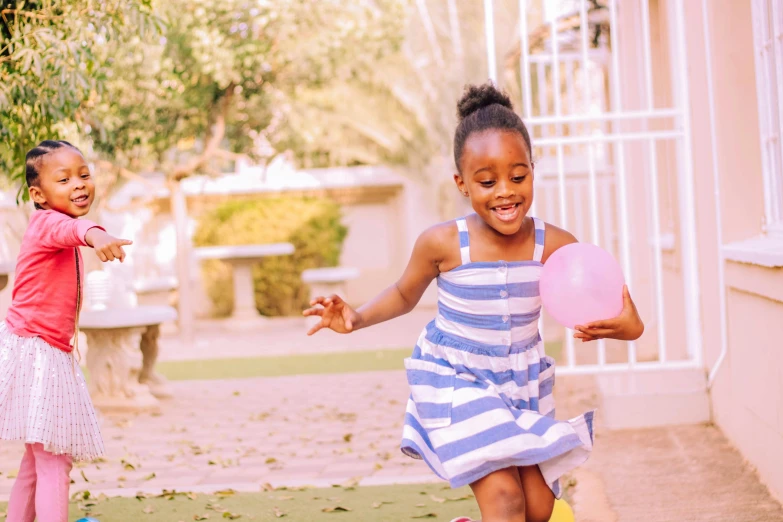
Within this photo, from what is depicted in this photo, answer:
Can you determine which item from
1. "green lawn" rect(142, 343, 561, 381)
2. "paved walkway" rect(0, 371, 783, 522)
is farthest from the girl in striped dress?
"green lawn" rect(142, 343, 561, 381)

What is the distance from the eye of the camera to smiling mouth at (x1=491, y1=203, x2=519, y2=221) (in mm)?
2924

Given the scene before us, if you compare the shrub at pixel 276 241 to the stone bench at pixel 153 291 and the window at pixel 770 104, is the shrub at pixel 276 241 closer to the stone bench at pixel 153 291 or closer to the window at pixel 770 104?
the stone bench at pixel 153 291

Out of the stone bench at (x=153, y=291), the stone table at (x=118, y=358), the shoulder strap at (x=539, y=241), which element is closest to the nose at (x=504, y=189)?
the shoulder strap at (x=539, y=241)

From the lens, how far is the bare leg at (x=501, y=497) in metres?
2.83

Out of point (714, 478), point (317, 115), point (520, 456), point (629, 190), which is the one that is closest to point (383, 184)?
point (317, 115)

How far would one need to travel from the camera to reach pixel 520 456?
2857 mm

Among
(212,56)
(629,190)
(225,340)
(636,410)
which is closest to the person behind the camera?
(636,410)

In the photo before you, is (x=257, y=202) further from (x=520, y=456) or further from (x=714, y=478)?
(x=520, y=456)

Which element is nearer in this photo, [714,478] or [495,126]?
[495,126]

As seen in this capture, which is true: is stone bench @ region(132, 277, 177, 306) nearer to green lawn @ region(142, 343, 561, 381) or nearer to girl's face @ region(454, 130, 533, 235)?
green lawn @ region(142, 343, 561, 381)

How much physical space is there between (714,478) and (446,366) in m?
1.83

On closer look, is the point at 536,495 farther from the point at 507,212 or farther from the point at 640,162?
the point at 640,162

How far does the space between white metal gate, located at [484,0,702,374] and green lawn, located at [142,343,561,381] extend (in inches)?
66.2

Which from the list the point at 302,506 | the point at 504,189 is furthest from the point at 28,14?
the point at 504,189
